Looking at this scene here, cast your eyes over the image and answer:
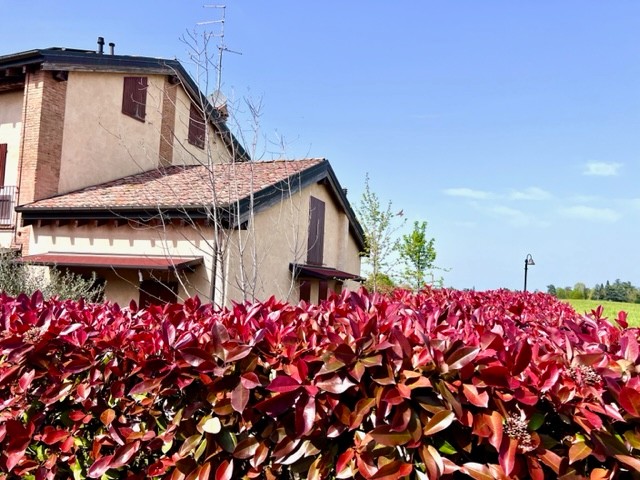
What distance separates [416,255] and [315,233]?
8.35 m

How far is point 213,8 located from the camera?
9.11m

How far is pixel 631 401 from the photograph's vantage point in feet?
5.89

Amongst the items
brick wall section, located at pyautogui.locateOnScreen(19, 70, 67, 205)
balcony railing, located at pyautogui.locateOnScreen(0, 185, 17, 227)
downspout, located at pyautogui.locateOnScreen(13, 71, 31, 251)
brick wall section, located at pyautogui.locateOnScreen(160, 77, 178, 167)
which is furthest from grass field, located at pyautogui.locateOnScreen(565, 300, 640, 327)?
balcony railing, located at pyautogui.locateOnScreen(0, 185, 17, 227)

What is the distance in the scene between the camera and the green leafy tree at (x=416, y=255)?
22.9 m

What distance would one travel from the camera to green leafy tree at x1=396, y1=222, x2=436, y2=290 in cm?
2286

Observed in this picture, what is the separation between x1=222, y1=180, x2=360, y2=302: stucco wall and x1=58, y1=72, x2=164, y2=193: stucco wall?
6.88 metres

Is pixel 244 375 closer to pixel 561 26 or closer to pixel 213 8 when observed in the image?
pixel 213 8

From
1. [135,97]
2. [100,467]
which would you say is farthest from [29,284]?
[100,467]

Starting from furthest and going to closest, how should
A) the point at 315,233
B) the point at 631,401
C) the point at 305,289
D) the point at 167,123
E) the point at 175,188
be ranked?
the point at 167,123
the point at 315,233
the point at 305,289
the point at 175,188
the point at 631,401

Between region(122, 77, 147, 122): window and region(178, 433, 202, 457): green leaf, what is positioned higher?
region(122, 77, 147, 122): window

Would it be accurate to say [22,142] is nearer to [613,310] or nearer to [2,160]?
[2,160]

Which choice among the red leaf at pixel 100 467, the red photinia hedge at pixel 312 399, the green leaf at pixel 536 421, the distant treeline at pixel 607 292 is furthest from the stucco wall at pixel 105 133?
the distant treeline at pixel 607 292

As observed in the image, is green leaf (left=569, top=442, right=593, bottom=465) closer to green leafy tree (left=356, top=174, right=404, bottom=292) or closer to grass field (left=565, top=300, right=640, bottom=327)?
grass field (left=565, top=300, right=640, bottom=327)

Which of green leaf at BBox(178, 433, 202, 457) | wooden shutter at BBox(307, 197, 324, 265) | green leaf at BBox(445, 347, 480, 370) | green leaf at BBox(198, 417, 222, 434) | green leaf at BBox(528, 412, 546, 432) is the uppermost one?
wooden shutter at BBox(307, 197, 324, 265)
